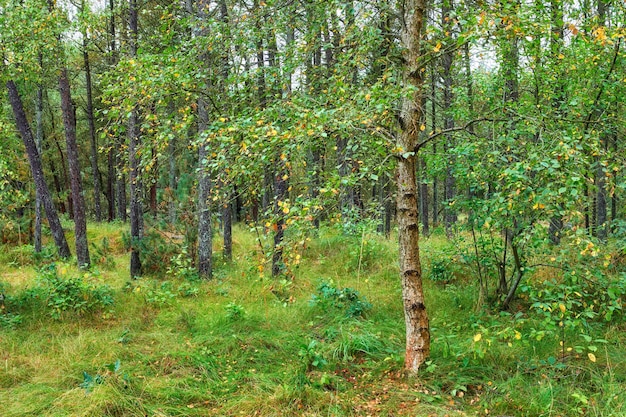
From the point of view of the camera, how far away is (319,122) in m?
3.68

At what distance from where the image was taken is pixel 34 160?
9859 mm

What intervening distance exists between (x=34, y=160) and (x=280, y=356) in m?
8.01

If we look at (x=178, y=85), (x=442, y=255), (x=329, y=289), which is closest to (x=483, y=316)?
(x=442, y=255)

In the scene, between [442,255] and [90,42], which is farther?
[90,42]

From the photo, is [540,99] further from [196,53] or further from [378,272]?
[196,53]

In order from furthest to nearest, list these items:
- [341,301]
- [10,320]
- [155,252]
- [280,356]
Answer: [155,252] → [341,301] → [10,320] → [280,356]

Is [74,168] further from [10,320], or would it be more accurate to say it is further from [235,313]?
[235,313]

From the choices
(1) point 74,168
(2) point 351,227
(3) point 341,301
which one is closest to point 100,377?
(2) point 351,227

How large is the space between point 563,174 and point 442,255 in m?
5.53

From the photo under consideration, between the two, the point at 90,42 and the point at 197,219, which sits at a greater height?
the point at 90,42

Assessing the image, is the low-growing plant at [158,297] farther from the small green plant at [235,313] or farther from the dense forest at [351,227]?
the small green plant at [235,313]

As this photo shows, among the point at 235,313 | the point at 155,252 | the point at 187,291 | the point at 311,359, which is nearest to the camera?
the point at 311,359

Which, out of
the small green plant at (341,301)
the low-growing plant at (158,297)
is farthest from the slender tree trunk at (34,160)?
the small green plant at (341,301)

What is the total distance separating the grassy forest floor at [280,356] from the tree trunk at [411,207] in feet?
1.16
